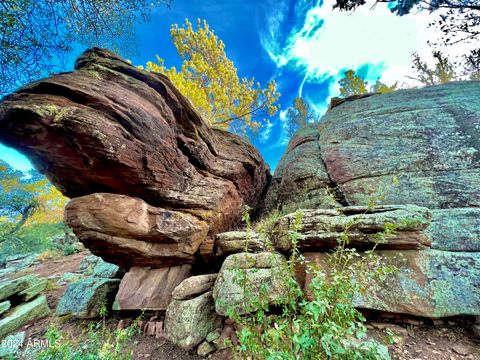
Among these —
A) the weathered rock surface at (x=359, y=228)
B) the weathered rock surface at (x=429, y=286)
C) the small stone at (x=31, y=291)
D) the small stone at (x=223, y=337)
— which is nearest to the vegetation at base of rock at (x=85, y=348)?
the small stone at (x=223, y=337)

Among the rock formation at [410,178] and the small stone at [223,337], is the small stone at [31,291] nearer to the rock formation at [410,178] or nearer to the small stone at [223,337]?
the small stone at [223,337]

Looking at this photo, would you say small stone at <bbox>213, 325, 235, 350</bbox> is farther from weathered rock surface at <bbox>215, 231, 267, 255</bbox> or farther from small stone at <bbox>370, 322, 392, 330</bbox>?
small stone at <bbox>370, 322, 392, 330</bbox>

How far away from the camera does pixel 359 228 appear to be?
377 cm

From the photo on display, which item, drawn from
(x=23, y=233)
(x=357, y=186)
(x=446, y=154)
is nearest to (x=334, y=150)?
(x=357, y=186)

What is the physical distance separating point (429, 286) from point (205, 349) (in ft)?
13.5

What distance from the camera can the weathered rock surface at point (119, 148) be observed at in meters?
3.60

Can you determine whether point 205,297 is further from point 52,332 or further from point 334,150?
point 334,150

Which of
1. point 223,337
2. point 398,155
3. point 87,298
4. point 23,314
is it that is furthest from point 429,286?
point 23,314

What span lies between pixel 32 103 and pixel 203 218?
418 centimetres

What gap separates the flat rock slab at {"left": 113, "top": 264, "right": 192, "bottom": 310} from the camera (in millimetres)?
4598

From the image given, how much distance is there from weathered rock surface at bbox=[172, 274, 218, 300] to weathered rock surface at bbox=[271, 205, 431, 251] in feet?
5.97

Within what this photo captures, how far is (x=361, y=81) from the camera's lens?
68.9 feet

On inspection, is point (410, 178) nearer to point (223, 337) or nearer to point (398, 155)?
point (398, 155)

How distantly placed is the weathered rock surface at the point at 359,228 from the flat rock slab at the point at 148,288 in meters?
2.84
